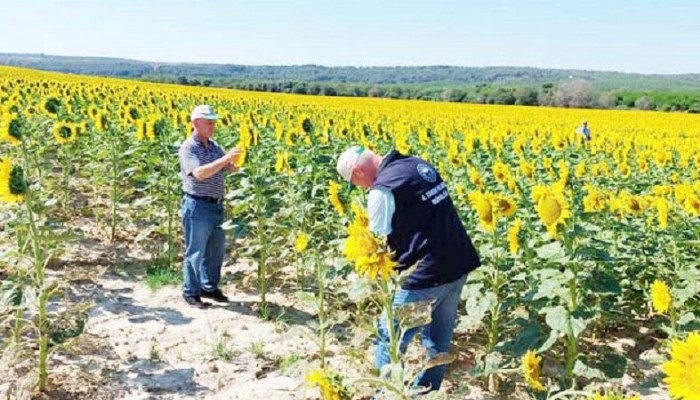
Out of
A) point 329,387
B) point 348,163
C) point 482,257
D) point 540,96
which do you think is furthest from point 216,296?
point 540,96

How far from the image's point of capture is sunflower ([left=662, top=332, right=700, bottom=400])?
1.29 metres

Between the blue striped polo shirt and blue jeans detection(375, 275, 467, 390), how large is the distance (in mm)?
2384

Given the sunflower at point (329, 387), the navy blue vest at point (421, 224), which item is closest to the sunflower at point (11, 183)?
the navy blue vest at point (421, 224)

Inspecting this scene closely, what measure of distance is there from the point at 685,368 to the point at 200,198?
15.7ft

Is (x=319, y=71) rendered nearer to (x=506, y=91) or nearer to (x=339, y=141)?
(x=506, y=91)

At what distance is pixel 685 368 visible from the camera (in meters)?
1.32

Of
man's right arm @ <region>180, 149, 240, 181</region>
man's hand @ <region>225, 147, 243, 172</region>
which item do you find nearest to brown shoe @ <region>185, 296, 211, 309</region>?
man's right arm @ <region>180, 149, 240, 181</region>

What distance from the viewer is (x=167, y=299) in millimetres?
6086

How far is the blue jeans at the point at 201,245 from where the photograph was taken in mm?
5785

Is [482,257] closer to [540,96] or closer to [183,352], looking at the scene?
[183,352]

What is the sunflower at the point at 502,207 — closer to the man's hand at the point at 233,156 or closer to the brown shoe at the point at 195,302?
the man's hand at the point at 233,156

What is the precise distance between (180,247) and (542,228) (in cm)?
390

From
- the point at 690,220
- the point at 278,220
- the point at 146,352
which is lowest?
the point at 146,352

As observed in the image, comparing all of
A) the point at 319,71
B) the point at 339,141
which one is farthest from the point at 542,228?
the point at 319,71
